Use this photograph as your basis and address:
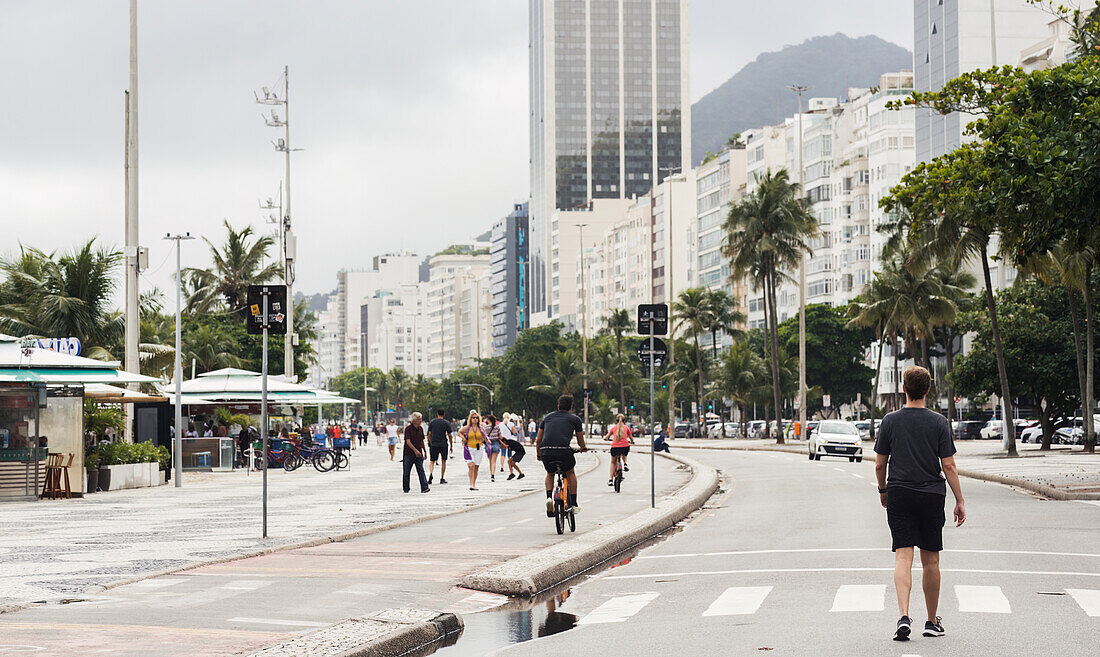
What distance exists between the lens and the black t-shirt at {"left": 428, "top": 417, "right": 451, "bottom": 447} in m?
33.9

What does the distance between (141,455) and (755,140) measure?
11362 centimetres

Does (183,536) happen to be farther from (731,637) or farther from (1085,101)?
(1085,101)

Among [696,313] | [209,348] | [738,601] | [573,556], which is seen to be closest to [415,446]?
[573,556]

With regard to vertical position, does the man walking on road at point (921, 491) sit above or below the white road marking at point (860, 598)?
above

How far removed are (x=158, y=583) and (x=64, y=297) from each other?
119ft

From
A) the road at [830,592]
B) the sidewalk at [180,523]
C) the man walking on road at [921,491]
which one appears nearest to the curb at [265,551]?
the sidewalk at [180,523]

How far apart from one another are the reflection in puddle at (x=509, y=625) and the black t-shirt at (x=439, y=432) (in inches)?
847

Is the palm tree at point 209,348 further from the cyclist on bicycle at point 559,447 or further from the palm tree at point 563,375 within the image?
the palm tree at point 563,375

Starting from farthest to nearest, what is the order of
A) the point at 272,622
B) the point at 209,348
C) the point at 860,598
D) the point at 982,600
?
1. the point at 209,348
2. the point at 860,598
3. the point at 982,600
4. the point at 272,622

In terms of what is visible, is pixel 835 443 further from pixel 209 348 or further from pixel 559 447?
pixel 559 447

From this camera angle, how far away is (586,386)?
129375 mm

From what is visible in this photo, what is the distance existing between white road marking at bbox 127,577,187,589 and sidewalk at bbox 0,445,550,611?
387mm

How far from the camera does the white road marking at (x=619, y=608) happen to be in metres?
10.9

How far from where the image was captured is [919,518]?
9.49 metres
